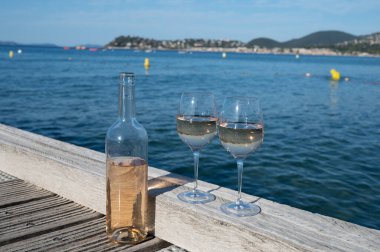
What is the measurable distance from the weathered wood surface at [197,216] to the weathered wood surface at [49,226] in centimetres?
8

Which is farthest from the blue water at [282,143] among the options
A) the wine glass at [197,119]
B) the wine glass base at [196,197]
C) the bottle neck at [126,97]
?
the bottle neck at [126,97]

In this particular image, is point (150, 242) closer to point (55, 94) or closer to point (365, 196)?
point (365, 196)

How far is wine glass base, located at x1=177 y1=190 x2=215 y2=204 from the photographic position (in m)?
2.01

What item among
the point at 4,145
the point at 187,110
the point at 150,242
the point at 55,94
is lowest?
the point at 55,94

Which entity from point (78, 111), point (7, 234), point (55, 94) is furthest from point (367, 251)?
point (55, 94)

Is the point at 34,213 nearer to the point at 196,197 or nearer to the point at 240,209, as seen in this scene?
the point at 196,197

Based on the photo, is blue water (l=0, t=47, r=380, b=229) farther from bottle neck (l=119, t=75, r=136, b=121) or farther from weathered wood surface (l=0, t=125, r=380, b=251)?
bottle neck (l=119, t=75, r=136, b=121)

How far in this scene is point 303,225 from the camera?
174cm

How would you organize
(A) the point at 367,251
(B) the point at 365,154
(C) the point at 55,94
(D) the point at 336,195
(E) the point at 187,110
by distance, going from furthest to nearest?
(C) the point at 55,94 → (B) the point at 365,154 → (D) the point at 336,195 → (E) the point at 187,110 → (A) the point at 367,251

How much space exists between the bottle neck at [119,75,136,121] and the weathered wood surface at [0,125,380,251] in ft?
1.53

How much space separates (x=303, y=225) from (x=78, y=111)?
16.4m

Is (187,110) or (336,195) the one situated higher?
(187,110)

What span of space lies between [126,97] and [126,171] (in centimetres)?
33

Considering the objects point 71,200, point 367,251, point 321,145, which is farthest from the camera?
point 321,145
